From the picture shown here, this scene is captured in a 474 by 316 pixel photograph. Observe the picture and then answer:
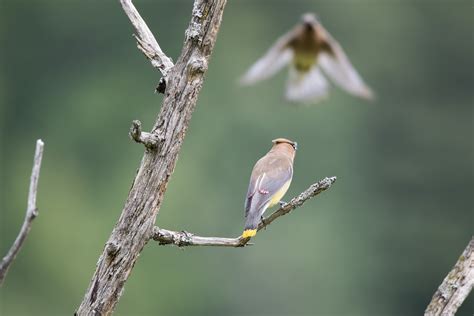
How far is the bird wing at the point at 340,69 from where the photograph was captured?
831cm

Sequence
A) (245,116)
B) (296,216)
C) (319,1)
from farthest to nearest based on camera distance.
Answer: (319,1)
(245,116)
(296,216)

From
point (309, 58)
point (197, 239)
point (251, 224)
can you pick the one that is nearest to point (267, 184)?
point (251, 224)

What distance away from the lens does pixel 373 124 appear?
79.1ft

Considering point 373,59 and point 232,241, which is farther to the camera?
point 373,59

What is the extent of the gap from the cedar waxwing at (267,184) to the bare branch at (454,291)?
103cm

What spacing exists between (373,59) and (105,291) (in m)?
19.8

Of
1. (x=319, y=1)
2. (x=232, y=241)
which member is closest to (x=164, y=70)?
(x=232, y=241)

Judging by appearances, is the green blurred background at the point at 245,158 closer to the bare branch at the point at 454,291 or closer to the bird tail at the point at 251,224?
the bird tail at the point at 251,224

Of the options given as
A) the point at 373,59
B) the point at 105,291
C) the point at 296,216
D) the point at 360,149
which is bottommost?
the point at 105,291

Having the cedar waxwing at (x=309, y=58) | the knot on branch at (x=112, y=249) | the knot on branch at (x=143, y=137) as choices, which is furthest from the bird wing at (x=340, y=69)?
the knot on branch at (x=112, y=249)

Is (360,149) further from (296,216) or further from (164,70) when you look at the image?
(164,70)

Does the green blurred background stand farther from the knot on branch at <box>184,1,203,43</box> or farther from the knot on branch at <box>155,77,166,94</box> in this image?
the knot on branch at <box>184,1,203,43</box>

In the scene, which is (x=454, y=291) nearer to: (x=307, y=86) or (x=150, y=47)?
(x=150, y=47)

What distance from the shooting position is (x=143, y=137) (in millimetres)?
5590
